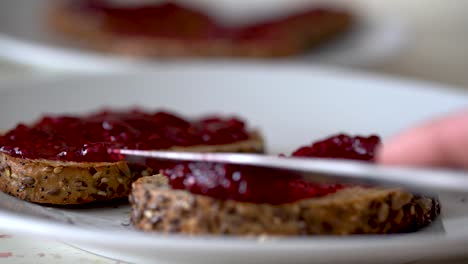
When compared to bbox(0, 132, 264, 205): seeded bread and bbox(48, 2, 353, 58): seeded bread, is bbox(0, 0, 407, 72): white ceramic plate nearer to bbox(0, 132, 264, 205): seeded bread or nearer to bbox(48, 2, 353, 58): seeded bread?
bbox(48, 2, 353, 58): seeded bread

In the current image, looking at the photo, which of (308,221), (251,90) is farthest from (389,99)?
(308,221)

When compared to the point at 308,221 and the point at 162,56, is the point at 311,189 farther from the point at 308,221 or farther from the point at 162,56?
the point at 162,56

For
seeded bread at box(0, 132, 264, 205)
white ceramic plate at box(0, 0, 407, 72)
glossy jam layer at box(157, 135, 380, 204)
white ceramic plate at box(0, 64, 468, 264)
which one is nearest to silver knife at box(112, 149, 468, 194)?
glossy jam layer at box(157, 135, 380, 204)

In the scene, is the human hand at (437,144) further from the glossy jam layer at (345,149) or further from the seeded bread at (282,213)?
the glossy jam layer at (345,149)

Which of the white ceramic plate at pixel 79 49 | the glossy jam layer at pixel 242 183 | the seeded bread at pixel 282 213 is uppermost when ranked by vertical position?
the white ceramic plate at pixel 79 49

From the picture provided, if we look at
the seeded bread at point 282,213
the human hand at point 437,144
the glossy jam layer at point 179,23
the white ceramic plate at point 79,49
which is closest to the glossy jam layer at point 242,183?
the seeded bread at point 282,213

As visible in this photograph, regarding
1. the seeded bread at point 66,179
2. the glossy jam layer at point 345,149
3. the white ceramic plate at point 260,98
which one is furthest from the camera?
the white ceramic plate at point 260,98

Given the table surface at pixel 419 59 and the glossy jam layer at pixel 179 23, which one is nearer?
the table surface at pixel 419 59
